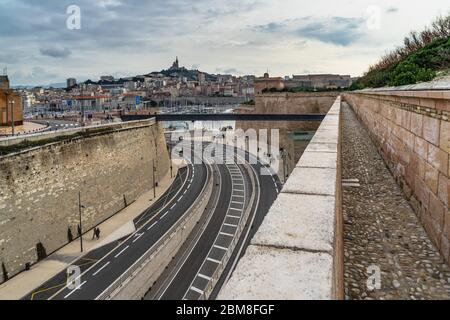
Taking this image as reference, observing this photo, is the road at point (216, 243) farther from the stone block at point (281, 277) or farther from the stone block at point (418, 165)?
the stone block at point (281, 277)

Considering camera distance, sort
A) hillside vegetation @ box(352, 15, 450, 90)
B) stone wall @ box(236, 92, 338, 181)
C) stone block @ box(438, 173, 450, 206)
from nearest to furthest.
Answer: stone block @ box(438, 173, 450, 206) → hillside vegetation @ box(352, 15, 450, 90) → stone wall @ box(236, 92, 338, 181)

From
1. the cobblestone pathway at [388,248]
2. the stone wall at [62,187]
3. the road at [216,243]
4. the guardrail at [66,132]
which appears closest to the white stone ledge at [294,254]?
the cobblestone pathway at [388,248]

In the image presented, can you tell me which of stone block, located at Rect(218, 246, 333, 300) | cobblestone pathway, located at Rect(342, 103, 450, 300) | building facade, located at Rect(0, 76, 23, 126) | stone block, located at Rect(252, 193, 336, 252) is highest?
building facade, located at Rect(0, 76, 23, 126)

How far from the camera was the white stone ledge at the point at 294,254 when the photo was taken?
1.74 metres

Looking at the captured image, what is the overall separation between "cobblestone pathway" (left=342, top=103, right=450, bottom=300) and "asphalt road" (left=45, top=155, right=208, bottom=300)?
12.6 metres

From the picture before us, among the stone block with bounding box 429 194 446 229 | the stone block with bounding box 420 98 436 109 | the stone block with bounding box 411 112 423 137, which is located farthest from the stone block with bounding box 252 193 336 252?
the stone block with bounding box 411 112 423 137

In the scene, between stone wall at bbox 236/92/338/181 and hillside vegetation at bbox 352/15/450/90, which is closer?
hillside vegetation at bbox 352/15/450/90

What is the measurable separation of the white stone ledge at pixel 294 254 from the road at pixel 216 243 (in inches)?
536

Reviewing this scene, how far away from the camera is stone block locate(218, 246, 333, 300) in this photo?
171 cm

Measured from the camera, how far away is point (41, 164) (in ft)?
66.1

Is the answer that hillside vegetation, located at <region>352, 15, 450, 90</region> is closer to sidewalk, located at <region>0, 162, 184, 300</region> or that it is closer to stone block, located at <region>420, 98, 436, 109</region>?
stone block, located at <region>420, 98, 436, 109</region>

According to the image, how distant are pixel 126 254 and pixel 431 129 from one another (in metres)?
17.2

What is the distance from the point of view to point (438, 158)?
Result: 397 cm
